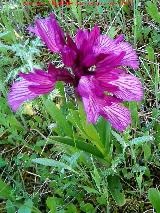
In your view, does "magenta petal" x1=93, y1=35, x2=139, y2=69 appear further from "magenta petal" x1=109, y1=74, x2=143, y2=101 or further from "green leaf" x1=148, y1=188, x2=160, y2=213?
"green leaf" x1=148, y1=188, x2=160, y2=213

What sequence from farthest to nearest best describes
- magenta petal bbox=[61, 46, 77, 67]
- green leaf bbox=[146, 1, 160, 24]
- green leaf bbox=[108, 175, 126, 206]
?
1. green leaf bbox=[146, 1, 160, 24]
2. green leaf bbox=[108, 175, 126, 206]
3. magenta petal bbox=[61, 46, 77, 67]

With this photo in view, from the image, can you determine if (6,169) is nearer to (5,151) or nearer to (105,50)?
(5,151)

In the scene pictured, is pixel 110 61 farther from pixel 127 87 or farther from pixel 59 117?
pixel 59 117

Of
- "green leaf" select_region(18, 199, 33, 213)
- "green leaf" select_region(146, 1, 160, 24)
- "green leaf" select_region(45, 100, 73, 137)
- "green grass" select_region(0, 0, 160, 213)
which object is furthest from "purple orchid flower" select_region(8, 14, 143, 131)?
"green leaf" select_region(146, 1, 160, 24)

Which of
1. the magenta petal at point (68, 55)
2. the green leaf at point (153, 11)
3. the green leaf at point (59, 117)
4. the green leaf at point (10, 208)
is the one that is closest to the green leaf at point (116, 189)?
the green leaf at point (59, 117)

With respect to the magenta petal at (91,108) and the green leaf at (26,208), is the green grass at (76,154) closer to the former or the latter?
the green leaf at (26,208)

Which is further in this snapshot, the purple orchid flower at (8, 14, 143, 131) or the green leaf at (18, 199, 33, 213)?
the green leaf at (18, 199, 33, 213)
